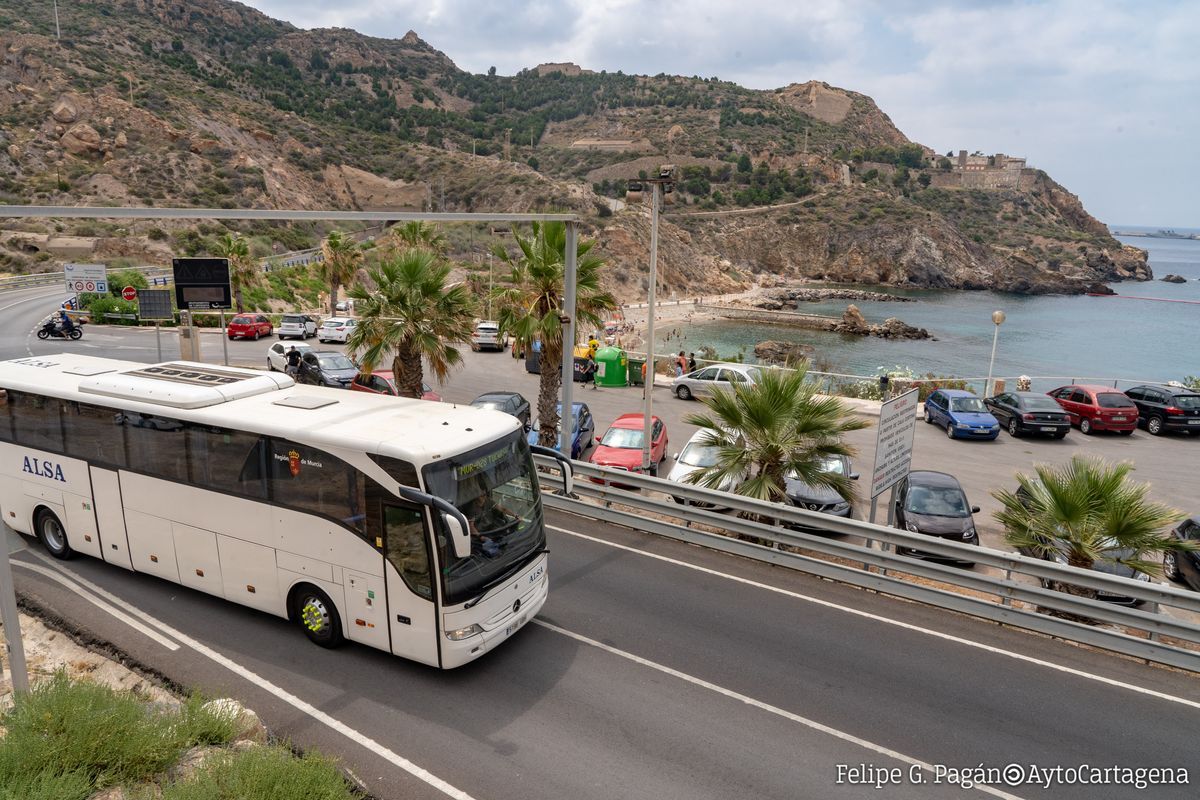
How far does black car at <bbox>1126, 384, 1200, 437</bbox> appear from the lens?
2591cm

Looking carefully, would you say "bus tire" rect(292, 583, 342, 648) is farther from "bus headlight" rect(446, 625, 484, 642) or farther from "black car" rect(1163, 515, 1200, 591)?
"black car" rect(1163, 515, 1200, 591)

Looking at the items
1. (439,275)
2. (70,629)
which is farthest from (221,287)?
(70,629)

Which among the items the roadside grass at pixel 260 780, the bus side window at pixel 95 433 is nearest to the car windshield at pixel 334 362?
the bus side window at pixel 95 433

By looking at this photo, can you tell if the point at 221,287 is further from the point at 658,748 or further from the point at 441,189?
the point at 441,189

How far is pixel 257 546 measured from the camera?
31.1 ft

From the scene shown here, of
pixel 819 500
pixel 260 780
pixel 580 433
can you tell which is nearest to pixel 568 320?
pixel 580 433

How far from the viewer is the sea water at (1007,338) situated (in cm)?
6538

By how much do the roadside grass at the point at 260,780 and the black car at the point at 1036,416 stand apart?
82.9ft

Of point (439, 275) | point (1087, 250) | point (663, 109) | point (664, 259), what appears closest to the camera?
point (439, 275)

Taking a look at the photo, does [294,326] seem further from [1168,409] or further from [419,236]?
[1168,409]

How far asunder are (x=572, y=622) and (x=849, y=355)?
61.7 metres

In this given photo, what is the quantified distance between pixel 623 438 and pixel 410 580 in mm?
11883

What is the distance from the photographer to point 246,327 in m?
43.2

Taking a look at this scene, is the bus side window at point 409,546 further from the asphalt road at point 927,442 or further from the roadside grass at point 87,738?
the asphalt road at point 927,442
